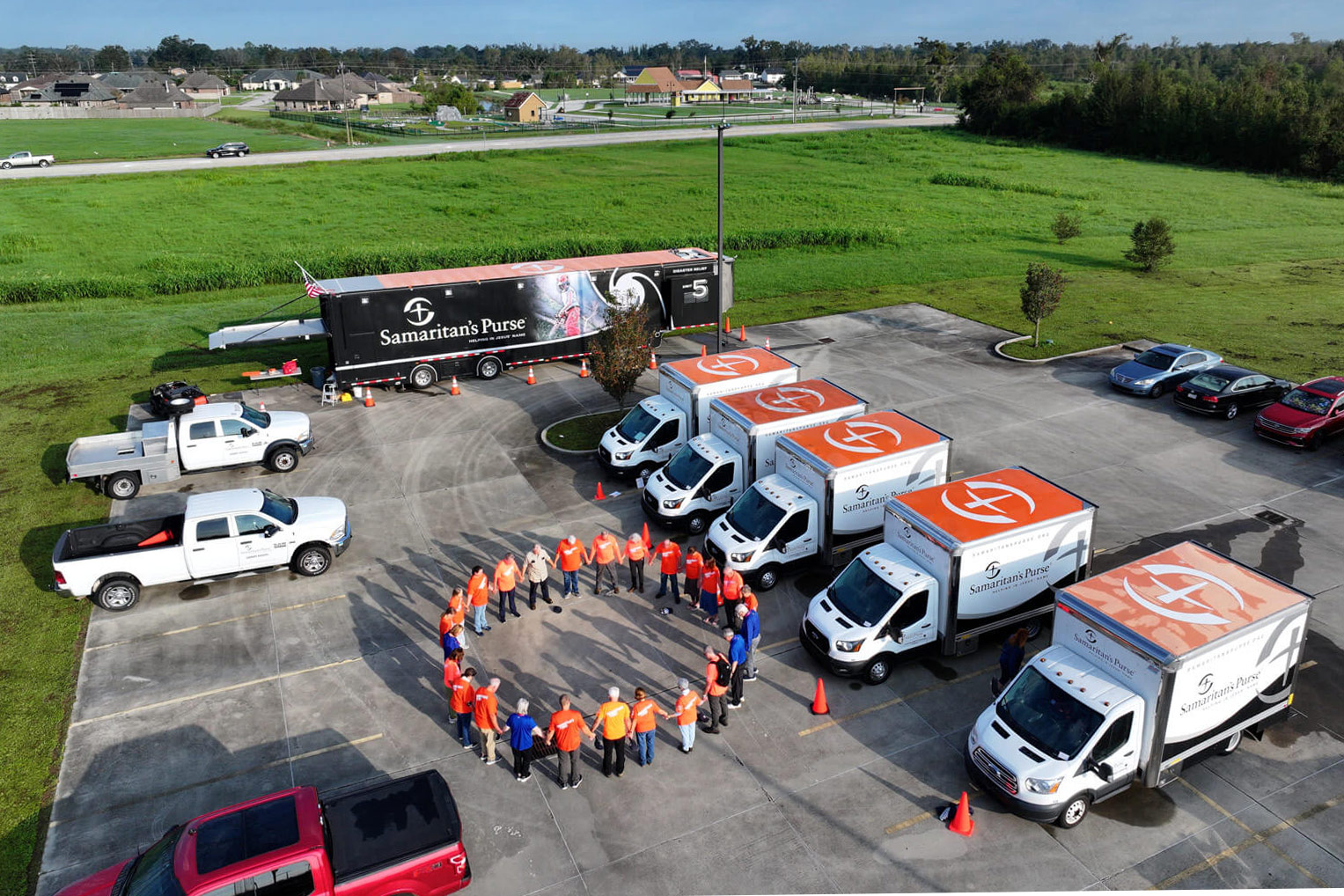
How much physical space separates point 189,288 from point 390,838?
40.9m

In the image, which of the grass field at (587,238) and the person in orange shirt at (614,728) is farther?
the grass field at (587,238)

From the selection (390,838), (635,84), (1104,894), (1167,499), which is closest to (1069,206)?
(1167,499)

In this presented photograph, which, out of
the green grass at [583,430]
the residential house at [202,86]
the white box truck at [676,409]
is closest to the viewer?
the white box truck at [676,409]

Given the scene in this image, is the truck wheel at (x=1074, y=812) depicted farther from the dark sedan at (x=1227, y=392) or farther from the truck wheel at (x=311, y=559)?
the dark sedan at (x=1227, y=392)

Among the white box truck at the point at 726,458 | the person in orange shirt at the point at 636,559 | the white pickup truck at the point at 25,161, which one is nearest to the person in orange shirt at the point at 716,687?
the person in orange shirt at the point at 636,559

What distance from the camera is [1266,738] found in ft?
44.8

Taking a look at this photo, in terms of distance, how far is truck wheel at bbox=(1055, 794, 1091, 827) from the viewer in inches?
464

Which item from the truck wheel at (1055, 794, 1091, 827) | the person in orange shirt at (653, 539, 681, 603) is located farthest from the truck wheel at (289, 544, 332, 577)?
the truck wheel at (1055, 794, 1091, 827)

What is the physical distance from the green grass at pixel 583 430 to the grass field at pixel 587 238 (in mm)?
11388

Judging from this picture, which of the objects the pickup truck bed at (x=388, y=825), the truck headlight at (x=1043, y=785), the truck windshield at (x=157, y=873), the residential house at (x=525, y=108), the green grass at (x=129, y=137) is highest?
the residential house at (x=525, y=108)

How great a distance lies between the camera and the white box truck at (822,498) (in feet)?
57.6

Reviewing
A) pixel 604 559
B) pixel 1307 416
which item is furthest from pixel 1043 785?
pixel 1307 416

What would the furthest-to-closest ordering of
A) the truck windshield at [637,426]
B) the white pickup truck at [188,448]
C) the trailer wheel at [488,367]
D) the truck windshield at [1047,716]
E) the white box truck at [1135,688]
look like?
1. the trailer wheel at [488,367]
2. the truck windshield at [637,426]
3. the white pickup truck at [188,448]
4. the truck windshield at [1047,716]
5. the white box truck at [1135,688]

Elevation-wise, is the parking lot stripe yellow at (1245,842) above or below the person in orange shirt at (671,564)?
below
